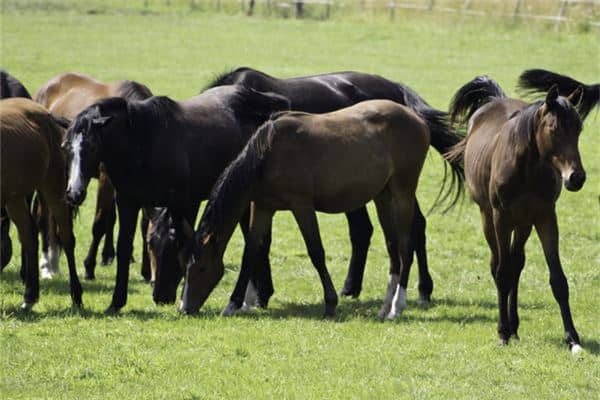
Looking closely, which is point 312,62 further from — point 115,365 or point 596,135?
point 115,365

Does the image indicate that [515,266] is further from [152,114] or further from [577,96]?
→ [152,114]

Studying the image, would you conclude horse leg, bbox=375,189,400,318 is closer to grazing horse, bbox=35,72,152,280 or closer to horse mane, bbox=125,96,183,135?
horse mane, bbox=125,96,183,135

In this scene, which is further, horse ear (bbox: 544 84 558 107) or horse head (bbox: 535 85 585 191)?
horse ear (bbox: 544 84 558 107)

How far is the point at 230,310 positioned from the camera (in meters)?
10.1

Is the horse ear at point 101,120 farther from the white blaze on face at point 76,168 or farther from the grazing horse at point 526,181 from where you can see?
the grazing horse at point 526,181

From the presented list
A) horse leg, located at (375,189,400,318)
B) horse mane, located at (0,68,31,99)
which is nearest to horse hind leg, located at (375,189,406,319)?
horse leg, located at (375,189,400,318)

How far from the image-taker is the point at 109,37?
3766cm

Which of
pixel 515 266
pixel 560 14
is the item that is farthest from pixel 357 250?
pixel 560 14

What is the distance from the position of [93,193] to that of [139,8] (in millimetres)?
29911

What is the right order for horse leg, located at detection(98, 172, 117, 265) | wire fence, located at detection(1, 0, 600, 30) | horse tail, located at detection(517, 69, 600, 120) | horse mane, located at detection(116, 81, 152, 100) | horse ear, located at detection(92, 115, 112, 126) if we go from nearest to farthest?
horse tail, located at detection(517, 69, 600, 120) → horse ear, located at detection(92, 115, 112, 126) → horse mane, located at detection(116, 81, 152, 100) → horse leg, located at detection(98, 172, 117, 265) → wire fence, located at detection(1, 0, 600, 30)

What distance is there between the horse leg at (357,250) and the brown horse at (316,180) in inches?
38.0

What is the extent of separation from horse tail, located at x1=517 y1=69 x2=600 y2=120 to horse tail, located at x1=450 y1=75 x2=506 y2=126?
1524 mm

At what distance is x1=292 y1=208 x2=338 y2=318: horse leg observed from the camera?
974 cm

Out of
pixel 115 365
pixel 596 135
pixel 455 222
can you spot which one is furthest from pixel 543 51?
pixel 115 365
